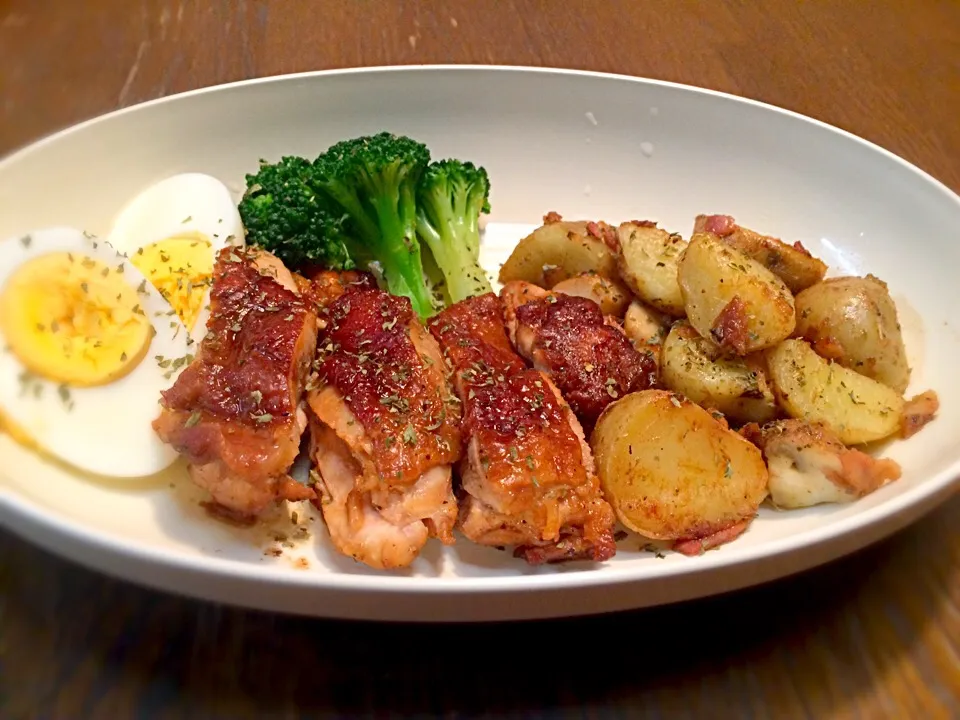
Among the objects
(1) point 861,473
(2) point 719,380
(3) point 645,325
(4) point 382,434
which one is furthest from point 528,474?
(1) point 861,473

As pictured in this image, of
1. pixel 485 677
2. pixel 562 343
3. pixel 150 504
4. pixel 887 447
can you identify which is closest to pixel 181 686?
pixel 150 504

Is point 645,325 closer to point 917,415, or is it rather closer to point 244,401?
point 917,415

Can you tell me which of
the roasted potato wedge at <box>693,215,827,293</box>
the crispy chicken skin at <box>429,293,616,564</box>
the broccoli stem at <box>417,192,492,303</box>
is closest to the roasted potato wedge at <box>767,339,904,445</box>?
the roasted potato wedge at <box>693,215,827,293</box>

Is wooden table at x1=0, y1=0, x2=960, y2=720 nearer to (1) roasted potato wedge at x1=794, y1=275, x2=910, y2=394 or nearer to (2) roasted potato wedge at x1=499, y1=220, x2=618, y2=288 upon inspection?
(1) roasted potato wedge at x1=794, y1=275, x2=910, y2=394

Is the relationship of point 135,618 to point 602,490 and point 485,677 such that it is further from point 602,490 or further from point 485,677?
point 602,490

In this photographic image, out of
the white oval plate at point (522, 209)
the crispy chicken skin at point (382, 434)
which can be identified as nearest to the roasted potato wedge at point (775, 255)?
the white oval plate at point (522, 209)

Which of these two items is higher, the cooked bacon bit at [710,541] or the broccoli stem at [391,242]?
the cooked bacon bit at [710,541]

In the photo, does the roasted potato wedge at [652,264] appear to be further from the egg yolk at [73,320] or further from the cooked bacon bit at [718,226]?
the egg yolk at [73,320]
